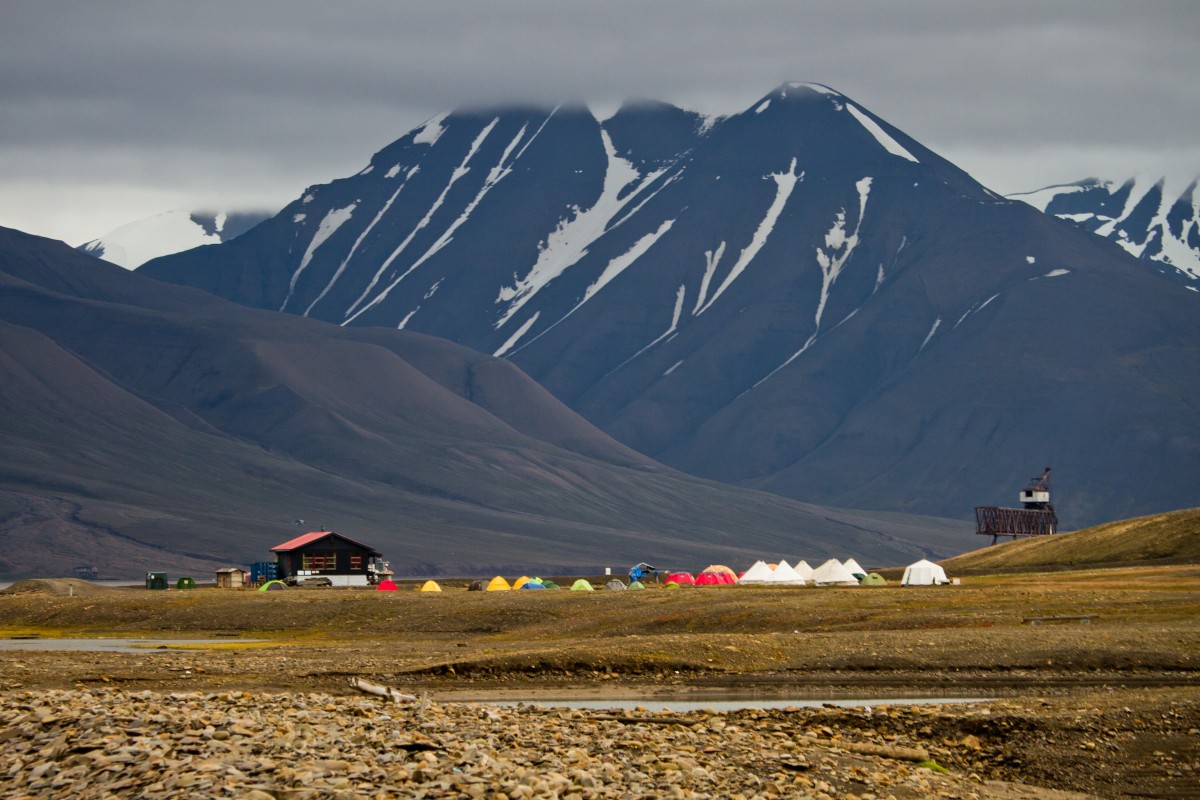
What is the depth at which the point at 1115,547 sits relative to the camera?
116m

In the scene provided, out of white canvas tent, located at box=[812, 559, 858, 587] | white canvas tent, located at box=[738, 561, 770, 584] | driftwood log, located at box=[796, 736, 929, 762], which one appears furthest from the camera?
white canvas tent, located at box=[738, 561, 770, 584]

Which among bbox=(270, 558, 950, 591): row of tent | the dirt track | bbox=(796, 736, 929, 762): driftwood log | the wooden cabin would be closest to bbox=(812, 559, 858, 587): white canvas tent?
bbox=(270, 558, 950, 591): row of tent

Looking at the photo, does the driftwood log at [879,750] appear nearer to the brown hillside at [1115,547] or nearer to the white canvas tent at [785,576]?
the brown hillside at [1115,547]

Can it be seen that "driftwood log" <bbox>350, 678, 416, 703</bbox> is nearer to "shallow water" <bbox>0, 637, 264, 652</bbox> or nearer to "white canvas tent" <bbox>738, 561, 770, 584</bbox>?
"shallow water" <bbox>0, 637, 264, 652</bbox>

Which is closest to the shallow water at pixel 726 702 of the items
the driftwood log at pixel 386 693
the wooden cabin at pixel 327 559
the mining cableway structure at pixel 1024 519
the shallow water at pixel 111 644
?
the driftwood log at pixel 386 693

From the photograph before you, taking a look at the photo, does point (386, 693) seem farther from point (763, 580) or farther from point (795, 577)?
point (763, 580)

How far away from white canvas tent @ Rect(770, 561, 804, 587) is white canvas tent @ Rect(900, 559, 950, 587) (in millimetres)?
10481

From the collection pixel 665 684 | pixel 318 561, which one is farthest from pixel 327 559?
pixel 665 684

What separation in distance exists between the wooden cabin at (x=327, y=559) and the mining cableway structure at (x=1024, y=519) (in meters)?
61.6

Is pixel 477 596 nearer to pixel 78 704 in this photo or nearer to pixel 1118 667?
pixel 1118 667

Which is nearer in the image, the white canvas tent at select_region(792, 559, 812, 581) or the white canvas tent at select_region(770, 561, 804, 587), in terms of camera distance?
the white canvas tent at select_region(770, 561, 804, 587)

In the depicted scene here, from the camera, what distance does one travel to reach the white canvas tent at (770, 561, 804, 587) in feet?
436

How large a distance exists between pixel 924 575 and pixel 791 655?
215ft

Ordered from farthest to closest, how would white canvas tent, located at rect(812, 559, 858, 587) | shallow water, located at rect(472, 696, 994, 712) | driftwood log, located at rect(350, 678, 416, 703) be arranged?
white canvas tent, located at rect(812, 559, 858, 587), shallow water, located at rect(472, 696, 994, 712), driftwood log, located at rect(350, 678, 416, 703)
